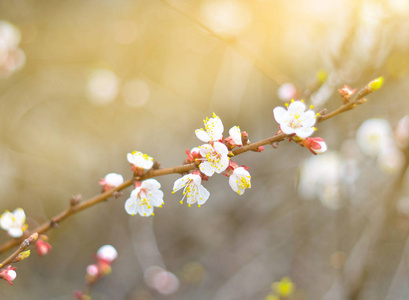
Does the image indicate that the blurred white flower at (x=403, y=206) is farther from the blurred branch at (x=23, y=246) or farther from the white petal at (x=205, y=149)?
the blurred branch at (x=23, y=246)

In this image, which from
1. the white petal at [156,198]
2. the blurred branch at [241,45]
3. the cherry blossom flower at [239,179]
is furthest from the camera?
the blurred branch at [241,45]

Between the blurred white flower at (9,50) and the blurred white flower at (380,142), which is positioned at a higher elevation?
the blurred white flower at (9,50)

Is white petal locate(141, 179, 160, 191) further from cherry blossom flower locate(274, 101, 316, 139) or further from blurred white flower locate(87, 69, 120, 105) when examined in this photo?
blurred white flower locate(87, 69, 120, 105)

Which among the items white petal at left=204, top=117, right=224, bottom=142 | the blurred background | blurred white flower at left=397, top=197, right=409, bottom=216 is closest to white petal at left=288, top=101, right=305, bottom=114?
white petal at left=204, top=117, right=224, bottom=142

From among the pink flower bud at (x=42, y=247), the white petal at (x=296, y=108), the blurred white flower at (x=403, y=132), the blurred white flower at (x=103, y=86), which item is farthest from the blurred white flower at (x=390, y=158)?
the blurred white flower at (x=103, y=86)

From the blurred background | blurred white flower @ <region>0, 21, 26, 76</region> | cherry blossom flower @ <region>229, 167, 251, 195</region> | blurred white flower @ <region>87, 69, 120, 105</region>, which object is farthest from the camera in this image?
blurred white flower @ <region>87, 69, 120, 105</region>

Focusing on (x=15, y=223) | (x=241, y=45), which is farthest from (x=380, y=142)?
(x=15, y=223)

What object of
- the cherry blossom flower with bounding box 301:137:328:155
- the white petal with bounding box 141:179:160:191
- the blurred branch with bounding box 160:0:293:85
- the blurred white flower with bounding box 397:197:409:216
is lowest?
the cherry blossom flower with bounding box 301:137:328:155
